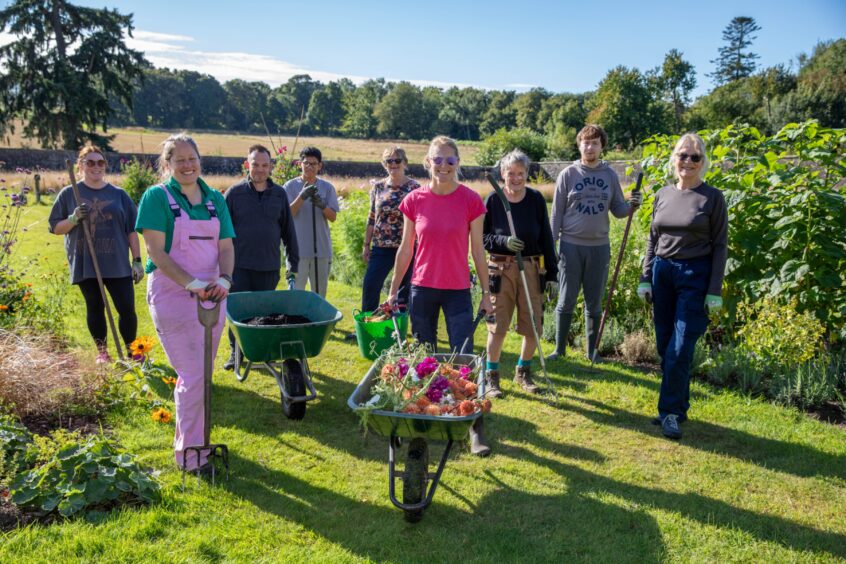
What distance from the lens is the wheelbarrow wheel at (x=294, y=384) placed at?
4.05m

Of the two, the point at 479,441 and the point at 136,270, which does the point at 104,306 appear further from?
the point at 479,441

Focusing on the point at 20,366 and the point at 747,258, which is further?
the point at 747,258

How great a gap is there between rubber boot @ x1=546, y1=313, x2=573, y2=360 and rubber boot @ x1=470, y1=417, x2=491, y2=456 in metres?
1.75

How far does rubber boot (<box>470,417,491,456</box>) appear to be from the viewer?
3.65 metres

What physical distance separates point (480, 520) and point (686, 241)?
2.14 m

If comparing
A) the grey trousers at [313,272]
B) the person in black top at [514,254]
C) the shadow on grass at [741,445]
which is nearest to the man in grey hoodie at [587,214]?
the person in black top at [514,254]

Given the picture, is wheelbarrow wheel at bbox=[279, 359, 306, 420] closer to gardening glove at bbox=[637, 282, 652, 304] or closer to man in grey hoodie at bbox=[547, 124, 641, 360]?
man in grey hoodie at bbox=[547, 124, 641, 360]

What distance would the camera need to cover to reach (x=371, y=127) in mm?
61781

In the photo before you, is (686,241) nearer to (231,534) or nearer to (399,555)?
(399,555)

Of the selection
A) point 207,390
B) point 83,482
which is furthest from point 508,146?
point 83,482

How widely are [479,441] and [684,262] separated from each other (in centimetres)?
172

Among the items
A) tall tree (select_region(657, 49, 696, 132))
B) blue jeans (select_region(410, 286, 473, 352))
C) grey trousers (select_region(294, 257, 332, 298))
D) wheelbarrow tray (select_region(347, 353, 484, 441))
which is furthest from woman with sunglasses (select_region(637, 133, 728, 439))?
tall tree (select_region(657, 49, 696, 132))

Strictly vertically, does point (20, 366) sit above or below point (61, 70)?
below

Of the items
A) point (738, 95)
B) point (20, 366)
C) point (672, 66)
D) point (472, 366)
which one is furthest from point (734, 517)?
point (672, 66)
